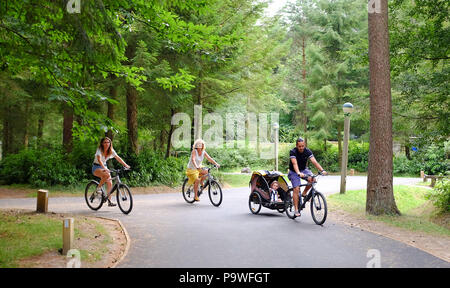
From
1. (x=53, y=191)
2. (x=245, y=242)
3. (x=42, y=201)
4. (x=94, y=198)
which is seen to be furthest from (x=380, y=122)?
(x=53, y=191)

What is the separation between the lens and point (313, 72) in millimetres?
39438

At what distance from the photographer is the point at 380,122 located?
11273 millimetres

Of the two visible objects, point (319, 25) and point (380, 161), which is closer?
point (380, 161)

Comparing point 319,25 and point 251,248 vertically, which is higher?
point 319,25

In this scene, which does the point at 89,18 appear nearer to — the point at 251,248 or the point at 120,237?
the point at 120,237

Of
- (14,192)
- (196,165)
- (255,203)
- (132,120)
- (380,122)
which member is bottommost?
(14,192)

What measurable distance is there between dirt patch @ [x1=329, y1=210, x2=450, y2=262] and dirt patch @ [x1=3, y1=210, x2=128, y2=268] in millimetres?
5364

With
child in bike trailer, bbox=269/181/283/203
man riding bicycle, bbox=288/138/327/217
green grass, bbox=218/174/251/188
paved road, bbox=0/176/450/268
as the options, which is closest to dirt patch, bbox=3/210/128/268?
paved road, bbox=0/176/450/268

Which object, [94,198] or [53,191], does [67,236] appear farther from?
[53,191]

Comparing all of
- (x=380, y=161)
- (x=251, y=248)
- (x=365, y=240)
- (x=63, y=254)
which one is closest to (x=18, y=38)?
(x=63, y=254)

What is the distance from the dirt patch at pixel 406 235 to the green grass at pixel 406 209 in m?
0.40

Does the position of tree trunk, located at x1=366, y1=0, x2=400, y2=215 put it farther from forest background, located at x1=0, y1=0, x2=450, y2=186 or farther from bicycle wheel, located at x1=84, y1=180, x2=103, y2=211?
bicycle wheel, located at x1=84, y1=180, x2=103, y2=211

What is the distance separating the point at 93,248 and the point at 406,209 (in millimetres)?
11837

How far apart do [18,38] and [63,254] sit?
4314 millimetres
